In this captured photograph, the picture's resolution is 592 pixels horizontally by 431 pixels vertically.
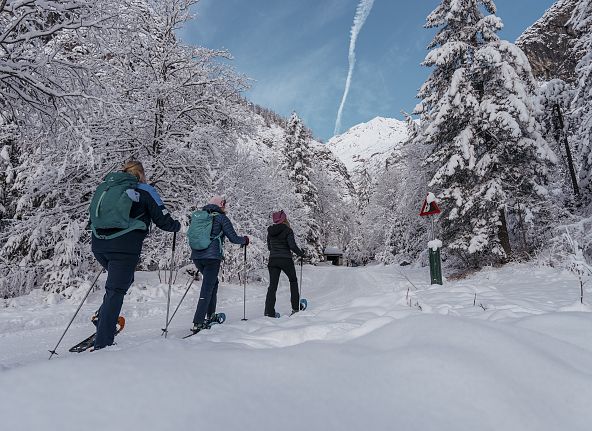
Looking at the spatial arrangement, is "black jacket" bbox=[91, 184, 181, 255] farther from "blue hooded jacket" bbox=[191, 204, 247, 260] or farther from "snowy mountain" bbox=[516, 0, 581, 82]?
"snowy mountain" bbox=[516, 0, 581, 82]

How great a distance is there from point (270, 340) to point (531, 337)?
1.93 m

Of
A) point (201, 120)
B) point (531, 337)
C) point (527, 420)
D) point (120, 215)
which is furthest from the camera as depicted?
point (201, 120)

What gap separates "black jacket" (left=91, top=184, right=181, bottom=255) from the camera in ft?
12.3

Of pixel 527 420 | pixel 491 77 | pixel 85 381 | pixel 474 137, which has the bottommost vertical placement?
pixel 527 420

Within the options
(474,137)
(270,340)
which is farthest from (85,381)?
(474,137)

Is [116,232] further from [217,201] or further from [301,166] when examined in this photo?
[301,166]

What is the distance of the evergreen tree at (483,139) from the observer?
492 inches

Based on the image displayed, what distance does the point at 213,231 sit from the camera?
540 cm

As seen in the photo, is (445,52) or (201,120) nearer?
(201,120)

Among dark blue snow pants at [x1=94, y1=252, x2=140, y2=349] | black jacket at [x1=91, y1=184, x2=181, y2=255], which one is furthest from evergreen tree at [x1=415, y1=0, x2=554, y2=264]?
dark blue snow pants at [x1=94, y1=252, x2=140, y2=349]

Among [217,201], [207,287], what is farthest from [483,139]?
[207,287]

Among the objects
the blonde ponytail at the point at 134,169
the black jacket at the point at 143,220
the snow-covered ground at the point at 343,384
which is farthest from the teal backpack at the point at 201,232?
the snow-covered ground at the point at 343,384

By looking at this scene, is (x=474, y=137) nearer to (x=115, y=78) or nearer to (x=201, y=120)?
(x=201, y=120)

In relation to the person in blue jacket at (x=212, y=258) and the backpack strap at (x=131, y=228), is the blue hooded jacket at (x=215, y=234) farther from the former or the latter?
the backpack strap at (x=131, y=228)
